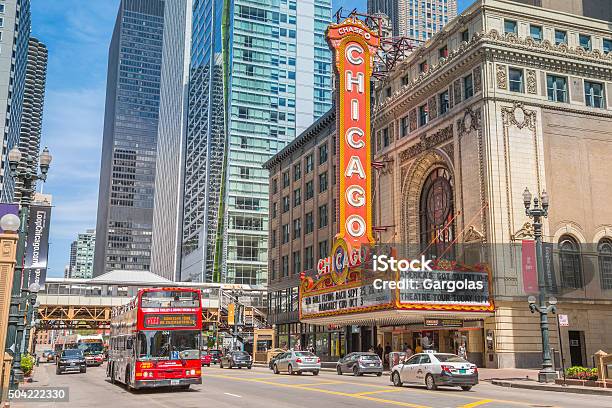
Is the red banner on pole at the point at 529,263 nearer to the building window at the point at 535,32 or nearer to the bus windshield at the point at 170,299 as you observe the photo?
the building window at the point at 535,32

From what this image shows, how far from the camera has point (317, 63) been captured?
135 m

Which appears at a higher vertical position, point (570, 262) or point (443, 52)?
point (443, 52)

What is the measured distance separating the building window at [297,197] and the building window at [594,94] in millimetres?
36303

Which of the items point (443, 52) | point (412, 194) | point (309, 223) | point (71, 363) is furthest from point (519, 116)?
point (71, 363)

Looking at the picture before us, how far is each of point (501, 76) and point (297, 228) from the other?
37.0 meters

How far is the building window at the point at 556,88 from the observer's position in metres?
45.6

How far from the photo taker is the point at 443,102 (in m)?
48.5

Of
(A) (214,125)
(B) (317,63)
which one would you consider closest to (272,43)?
(B) (317,63)

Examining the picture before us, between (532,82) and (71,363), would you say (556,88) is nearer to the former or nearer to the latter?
(532,82)

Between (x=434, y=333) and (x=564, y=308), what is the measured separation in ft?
30.2

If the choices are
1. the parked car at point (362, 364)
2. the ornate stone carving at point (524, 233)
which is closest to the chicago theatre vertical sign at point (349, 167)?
the parked car at point (362, 364)

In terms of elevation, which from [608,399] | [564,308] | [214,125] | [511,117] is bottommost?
[608,399]

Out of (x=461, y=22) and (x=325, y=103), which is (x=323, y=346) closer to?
(x=461, y=22)

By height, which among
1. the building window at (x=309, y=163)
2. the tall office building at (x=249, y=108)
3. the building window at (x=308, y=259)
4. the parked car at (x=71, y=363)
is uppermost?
the tall office building at (x=249, y=108)
